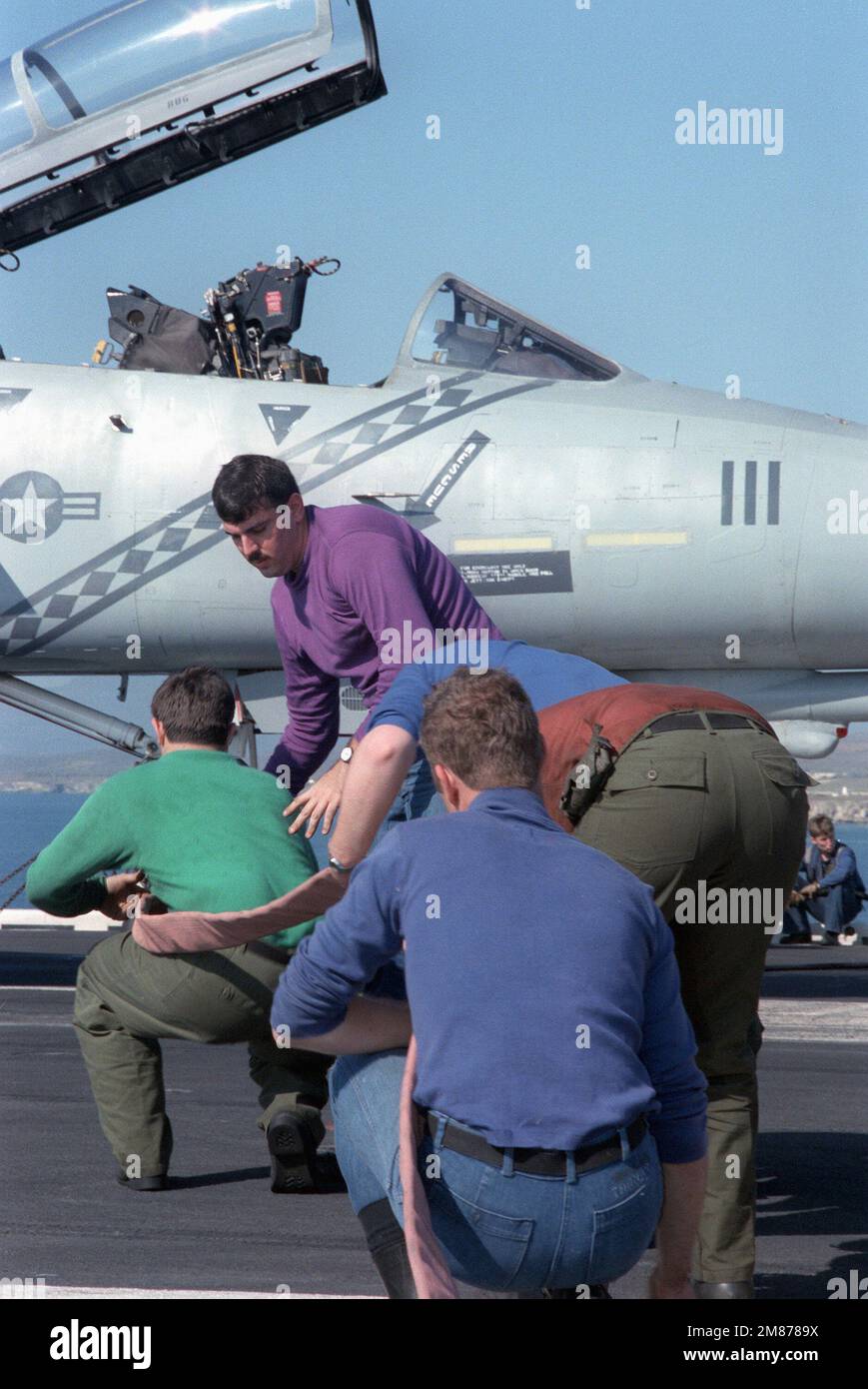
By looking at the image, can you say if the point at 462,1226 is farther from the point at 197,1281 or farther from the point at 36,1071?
the point at 36,1071

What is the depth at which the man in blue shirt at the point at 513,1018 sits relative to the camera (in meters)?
2.51

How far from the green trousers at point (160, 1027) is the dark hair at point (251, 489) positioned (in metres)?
1.26

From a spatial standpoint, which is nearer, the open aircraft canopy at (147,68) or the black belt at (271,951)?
the black belt at (271,951)

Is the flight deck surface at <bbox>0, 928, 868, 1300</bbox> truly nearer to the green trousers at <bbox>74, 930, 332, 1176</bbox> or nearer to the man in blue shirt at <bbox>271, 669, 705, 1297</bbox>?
the green trousers at <bbox>74, 930, 332, 1176</bbox>

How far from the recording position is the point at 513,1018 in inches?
99.0

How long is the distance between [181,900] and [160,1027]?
0.42 m

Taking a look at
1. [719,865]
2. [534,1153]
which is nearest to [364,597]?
[719,865]

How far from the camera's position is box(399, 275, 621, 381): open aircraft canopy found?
951cm

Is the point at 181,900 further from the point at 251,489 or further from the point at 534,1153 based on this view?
the point at 534,1153

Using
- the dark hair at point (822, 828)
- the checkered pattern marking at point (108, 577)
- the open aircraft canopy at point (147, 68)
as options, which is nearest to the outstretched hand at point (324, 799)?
the checkered pattern marking at point (108, 577)

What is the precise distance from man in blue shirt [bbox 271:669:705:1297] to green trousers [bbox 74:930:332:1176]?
173cm

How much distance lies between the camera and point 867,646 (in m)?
8.82

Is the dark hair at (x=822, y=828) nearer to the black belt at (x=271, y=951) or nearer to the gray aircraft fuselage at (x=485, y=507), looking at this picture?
the gray aircraft fuselage at (x=485, y=507)
